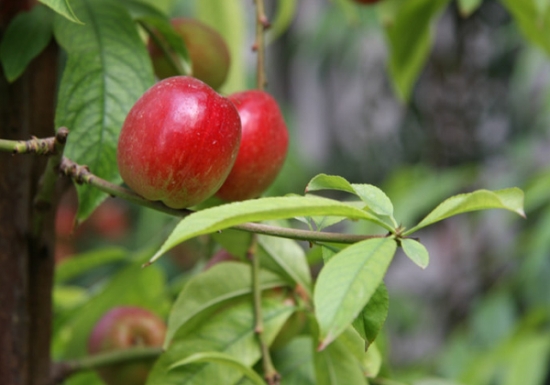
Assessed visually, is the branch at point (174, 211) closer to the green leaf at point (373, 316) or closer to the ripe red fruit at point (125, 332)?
the green leaf at point (373, 316)

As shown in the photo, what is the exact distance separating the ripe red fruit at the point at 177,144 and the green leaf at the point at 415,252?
7 centimetres

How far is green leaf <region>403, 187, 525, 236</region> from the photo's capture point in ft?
0.66

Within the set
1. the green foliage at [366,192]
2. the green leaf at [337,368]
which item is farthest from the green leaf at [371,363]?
the green foliage at [366,192]

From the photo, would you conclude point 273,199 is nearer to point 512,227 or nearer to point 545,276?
point 545,276

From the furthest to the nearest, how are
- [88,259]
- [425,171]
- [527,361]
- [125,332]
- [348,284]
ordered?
[425,171] → [527,361] → [88,259] → [125,332] → [348,284]

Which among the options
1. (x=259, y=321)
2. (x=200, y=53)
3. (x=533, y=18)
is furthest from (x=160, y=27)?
(x=533, y=18)

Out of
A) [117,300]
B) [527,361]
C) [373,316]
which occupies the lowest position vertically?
[527,361]

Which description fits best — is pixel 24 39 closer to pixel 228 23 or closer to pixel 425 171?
pixel 228 23

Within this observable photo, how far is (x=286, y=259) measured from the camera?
0.35 metres

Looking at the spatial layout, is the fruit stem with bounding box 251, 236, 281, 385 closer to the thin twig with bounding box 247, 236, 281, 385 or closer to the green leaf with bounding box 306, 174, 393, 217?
the thin twig with bounding box 247, 236, 281, 385

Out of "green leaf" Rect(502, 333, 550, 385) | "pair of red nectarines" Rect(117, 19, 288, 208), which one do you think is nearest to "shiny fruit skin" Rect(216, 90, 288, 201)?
"pair of red nectarines" Rect(117, 19, 288, 208)

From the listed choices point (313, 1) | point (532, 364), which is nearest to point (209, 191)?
point (532, 364)

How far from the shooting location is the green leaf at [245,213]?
19cm

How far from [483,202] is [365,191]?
4 centimetres
